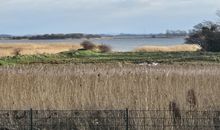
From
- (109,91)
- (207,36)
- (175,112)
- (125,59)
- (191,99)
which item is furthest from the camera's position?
(207,36)

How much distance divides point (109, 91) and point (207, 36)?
43.9 metres

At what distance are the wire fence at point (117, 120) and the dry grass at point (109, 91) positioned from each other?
0.90 meters

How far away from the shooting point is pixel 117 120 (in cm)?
1176

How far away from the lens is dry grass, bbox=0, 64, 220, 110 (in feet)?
44.0

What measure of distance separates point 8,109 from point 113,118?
8.75ft

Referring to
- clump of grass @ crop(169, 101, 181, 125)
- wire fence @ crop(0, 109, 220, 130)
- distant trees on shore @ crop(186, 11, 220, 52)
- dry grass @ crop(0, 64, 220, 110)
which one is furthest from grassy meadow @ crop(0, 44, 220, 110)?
distant trees on shore @ crop(186, 11, 220, 52)

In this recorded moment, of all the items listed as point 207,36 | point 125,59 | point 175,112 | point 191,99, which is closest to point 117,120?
point 175,112

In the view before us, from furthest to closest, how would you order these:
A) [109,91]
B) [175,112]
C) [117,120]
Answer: [109,91], [175,112], [117,120]

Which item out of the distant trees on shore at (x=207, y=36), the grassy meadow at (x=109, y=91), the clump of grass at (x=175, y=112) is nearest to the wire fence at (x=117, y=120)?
the clump of grass at (x=175, y=112)

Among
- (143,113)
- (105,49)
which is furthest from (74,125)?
(105,49)

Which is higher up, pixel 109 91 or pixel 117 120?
pixel 109 91

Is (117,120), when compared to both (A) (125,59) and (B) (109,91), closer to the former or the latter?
(B) (109,91)

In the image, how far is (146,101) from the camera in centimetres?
1338

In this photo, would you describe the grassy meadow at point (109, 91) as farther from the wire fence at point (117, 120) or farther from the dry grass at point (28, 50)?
the dry grass at point (28, 50)
